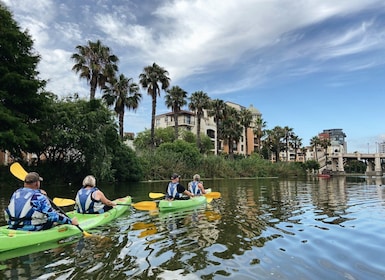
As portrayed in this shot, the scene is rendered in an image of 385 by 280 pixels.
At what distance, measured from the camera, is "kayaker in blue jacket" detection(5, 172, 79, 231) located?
278 inches

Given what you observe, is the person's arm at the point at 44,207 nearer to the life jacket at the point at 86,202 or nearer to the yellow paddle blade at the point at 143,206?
the life jacket at the point at 86,202

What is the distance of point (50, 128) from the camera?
88.3ft

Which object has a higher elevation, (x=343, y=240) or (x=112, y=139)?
(x=112, y=139)

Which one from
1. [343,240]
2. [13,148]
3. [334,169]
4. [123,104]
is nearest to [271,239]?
[343,240]

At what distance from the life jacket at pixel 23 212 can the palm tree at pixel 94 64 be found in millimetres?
26242

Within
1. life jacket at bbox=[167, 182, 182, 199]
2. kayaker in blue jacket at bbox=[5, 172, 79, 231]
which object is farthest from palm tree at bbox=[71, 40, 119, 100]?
kayaker in blue jacket at bbox=[5, 172, 79, 231]

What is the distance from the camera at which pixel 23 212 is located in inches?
282

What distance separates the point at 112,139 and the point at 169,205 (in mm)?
19686

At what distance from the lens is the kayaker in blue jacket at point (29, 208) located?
7070 millimetres

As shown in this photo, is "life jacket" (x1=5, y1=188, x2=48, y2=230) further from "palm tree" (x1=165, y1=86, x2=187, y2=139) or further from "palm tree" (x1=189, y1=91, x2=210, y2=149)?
"palm tree" (x1=189, y1=91, x2=210, y2=149)

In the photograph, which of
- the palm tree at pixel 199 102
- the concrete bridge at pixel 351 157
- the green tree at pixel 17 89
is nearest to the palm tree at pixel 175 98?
the palm tree at pixel 199 102

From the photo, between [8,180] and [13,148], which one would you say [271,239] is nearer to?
[13,148]

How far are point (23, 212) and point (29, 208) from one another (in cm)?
18

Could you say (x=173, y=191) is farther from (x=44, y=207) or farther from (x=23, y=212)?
(x=23, y=212)
